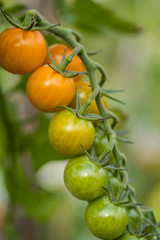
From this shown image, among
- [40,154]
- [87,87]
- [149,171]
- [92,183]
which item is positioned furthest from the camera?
[149,171]

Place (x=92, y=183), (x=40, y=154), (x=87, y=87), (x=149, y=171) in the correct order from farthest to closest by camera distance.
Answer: (x=149, y=171), (x=40, y=154), (x=87, y=87), (x=92, y=183)

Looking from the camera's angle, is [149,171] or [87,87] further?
[149,171]

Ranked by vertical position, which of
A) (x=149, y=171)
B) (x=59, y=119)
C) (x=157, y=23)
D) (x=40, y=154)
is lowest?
(x=149, y=171)

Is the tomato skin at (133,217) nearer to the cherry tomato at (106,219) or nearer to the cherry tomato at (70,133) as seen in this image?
the cherry tomato at (106,219)

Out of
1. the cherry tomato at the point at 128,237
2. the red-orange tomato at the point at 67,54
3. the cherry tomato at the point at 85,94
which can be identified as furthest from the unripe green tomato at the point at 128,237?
the red-orange tomato at the point at 67,54

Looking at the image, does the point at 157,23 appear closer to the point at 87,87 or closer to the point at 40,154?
the point at 40,154

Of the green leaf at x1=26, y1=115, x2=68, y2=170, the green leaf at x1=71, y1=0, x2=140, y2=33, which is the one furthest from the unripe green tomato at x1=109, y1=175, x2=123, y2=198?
the green leaf at x1=71, y1=0, x2=140, y2=33

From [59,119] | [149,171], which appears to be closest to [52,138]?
[59,119]

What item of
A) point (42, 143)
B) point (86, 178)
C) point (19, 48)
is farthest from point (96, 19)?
point (86, 178)

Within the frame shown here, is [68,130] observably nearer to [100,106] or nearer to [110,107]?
[100,106]
